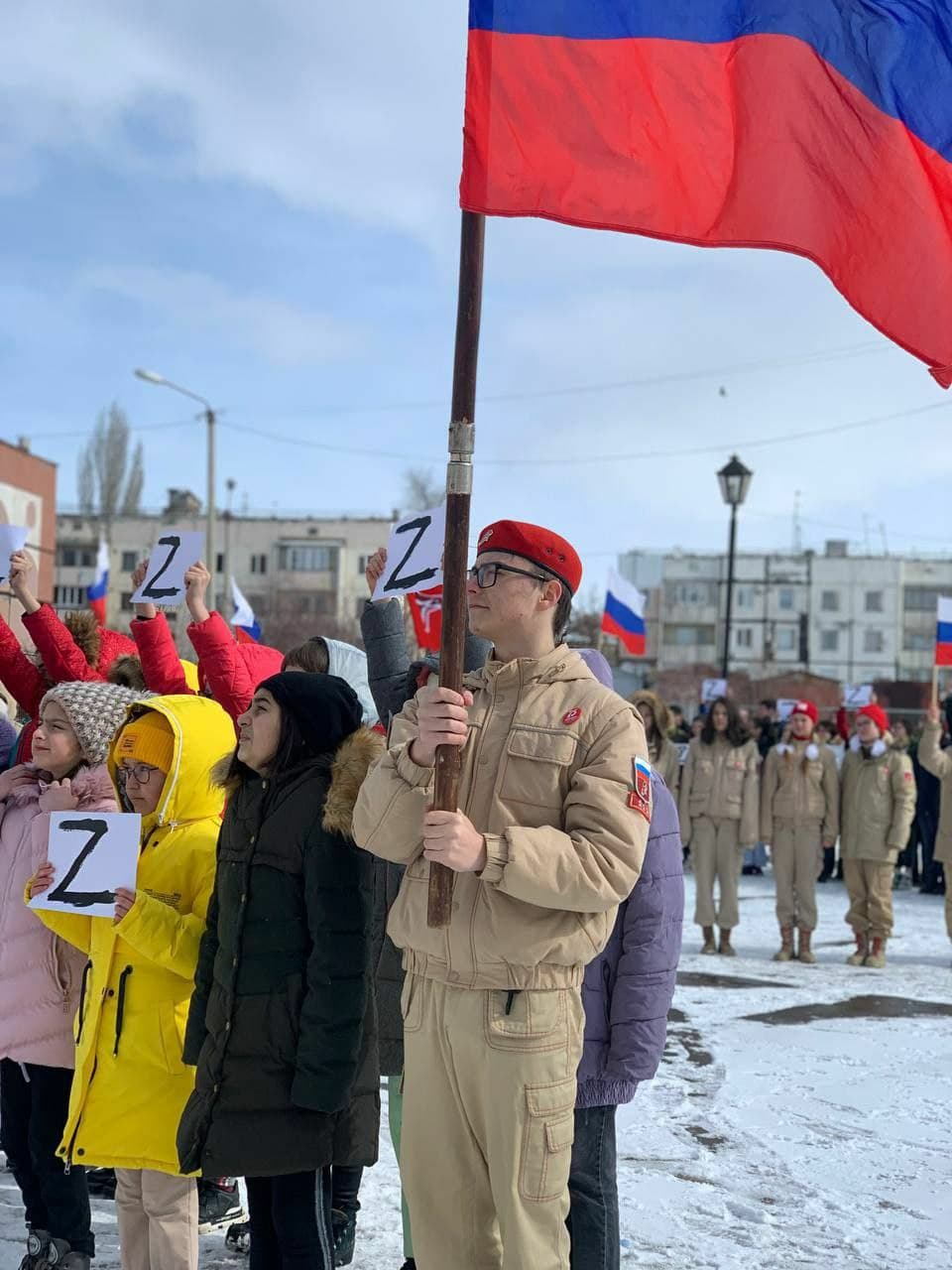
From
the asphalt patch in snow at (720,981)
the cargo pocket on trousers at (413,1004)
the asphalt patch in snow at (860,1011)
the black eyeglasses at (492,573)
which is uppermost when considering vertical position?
the black eyeglasses at (492,573)

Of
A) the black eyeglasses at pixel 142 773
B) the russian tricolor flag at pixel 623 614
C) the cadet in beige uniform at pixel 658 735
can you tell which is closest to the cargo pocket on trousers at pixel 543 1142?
the black eyeglasses at pixel 142 773

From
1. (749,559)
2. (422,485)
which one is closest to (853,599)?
(749,559)

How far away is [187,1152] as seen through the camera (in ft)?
11.5

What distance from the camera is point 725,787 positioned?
11289 millimetres

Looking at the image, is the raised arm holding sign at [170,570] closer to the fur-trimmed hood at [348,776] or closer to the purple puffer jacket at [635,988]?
the fur-trimmed hood at [348,776]

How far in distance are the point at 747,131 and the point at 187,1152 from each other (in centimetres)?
314

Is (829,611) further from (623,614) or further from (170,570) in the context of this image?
(170,570)

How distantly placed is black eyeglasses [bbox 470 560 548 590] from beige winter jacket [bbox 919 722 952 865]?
350 inches

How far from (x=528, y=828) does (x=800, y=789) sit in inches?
350

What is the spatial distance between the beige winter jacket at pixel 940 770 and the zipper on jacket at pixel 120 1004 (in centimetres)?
897

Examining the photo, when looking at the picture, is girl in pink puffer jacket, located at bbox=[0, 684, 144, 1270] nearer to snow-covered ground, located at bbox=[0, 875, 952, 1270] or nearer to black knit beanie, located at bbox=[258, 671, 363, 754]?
snow-covered ground, located at bbox=[0, 875, 952, 1270]

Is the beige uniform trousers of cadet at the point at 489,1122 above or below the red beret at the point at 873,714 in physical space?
below

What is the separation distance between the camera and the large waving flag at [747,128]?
328cm

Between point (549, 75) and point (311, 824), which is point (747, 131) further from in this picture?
point (311, 824)
